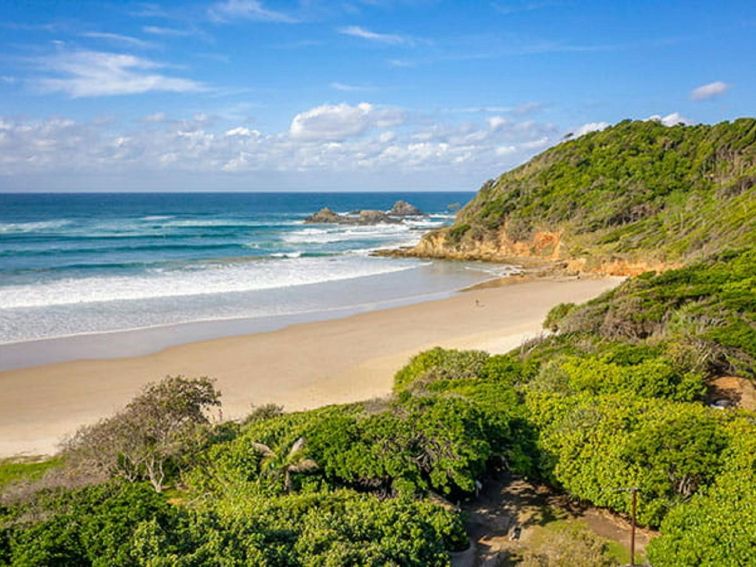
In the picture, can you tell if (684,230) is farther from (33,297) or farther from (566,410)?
(33,297)

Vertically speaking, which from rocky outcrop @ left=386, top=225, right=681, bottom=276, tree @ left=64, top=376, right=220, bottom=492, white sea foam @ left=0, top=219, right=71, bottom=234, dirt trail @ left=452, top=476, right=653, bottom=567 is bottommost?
dirt trail @ left=452, top=476, right=653, bottom=567

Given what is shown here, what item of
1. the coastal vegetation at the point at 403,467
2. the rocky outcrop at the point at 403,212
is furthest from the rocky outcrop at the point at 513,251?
the rocky outcrop at the point at 403,212

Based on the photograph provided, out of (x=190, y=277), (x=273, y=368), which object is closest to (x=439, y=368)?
(x=273, y=368)

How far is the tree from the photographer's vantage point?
12164 millimetres

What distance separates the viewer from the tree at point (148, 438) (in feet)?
39.9

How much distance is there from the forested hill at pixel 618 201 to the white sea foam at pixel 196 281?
30.5 ft

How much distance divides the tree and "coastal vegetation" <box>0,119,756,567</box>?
3 cm

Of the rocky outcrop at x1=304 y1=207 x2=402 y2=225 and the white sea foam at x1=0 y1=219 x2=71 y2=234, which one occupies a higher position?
the rocky outcrop at x1=304 y1=207 x2=402 y2=225

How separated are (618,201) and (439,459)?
45.1 m

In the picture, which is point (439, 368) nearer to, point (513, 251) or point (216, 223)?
point (513, 251)

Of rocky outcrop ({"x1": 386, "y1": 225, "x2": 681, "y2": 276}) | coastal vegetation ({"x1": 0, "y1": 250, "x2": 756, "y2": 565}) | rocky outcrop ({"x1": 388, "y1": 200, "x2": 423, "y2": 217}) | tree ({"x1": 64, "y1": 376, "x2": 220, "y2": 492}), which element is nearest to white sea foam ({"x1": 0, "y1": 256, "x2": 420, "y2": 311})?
rocky outcrop ({"x1": 386, "y1": 225, "x2": 681, "y2": 276})

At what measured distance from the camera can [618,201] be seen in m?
50.8

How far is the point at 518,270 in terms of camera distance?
149 feet

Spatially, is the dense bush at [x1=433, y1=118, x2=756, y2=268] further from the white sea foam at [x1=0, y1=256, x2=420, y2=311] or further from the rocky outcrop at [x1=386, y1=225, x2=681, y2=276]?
the white sea foam at [x1=0, y1=256, x2=420, y2=311]
